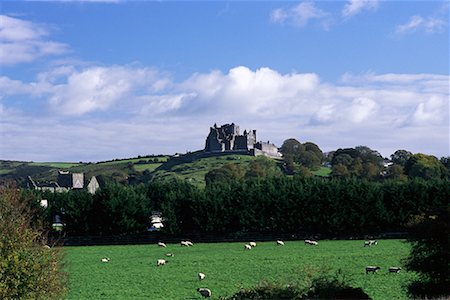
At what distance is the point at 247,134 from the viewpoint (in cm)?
16738

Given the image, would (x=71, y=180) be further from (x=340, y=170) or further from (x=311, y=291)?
(x=311, y=291)

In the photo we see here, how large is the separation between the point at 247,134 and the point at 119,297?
474ft

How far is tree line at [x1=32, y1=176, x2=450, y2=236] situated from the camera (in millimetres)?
55969

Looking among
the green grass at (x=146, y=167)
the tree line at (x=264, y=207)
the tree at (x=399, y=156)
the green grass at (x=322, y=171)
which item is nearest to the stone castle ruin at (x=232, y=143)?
the green grass at (x=146, y=167)

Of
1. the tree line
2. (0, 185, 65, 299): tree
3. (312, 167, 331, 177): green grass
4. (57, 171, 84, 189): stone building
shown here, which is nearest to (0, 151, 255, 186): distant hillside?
(57, 171, 84, 189): stone building

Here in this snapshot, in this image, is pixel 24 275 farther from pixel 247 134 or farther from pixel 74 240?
pixel 247 134

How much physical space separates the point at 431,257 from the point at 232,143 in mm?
148144

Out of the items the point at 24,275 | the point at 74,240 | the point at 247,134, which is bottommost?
the point at 74,240

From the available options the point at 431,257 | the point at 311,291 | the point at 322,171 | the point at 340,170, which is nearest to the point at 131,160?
the point at 322,171

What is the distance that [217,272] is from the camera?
3003 centimetres

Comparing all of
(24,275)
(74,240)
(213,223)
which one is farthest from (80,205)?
(24,275)

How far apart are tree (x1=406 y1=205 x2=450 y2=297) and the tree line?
35.1 meters

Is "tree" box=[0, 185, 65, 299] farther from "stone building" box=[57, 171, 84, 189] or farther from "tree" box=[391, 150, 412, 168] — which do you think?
"tree" box=[391, 150, 412, 168]

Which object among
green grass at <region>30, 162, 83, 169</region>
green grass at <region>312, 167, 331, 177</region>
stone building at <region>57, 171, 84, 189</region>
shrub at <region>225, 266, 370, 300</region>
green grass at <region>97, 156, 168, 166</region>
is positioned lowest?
shrub at <region>225, 266, 370, 300</region>
